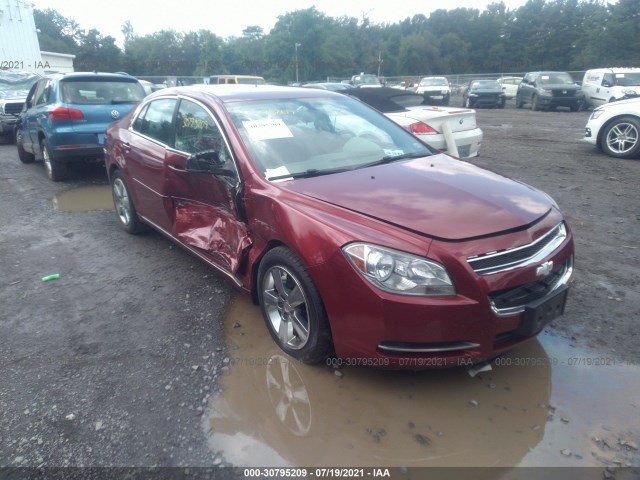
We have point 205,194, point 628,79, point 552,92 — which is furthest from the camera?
point 552,92

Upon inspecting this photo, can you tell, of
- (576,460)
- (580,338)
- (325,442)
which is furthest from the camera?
(580,338)

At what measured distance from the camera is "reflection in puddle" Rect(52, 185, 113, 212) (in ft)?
22.5

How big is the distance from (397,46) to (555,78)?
66.7 metres

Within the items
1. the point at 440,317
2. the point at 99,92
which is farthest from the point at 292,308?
the point at 99,92

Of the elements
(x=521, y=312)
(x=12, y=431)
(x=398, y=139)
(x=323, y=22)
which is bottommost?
(x=12, y=431)

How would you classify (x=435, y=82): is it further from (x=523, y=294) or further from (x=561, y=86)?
(x=523, y=294)

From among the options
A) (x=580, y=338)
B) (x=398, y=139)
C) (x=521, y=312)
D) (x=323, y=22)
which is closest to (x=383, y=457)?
(x=521, y=312)

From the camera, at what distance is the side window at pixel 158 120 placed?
4.39 m

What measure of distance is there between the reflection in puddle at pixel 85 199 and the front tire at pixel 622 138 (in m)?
9.04

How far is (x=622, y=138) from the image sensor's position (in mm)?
9211

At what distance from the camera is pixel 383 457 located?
7.84 feet

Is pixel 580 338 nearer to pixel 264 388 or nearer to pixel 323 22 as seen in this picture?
pixel 264 388

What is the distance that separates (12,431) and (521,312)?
2.80 meters

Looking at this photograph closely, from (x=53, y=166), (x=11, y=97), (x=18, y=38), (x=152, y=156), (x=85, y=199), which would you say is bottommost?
(x=85, y=199)
